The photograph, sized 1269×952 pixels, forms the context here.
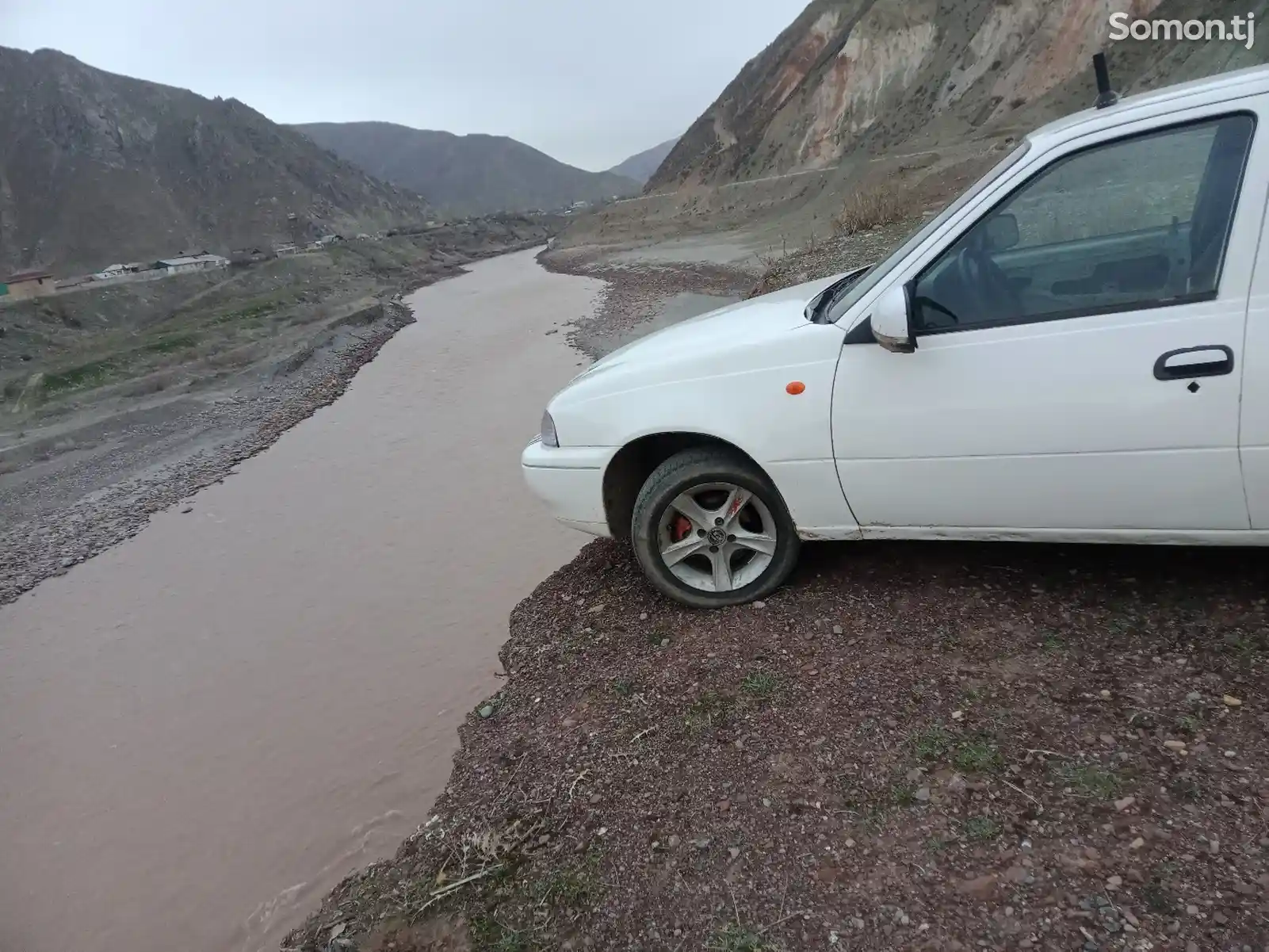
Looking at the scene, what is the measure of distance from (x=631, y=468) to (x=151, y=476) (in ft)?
34.2

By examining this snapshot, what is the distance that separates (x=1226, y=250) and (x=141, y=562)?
8930 mm

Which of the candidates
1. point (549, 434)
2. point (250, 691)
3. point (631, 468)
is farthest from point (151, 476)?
point (631, 468)

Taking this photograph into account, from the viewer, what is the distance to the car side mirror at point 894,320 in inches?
119

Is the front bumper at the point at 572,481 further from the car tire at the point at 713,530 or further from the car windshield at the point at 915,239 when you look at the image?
the car windshield at the point at 915,239

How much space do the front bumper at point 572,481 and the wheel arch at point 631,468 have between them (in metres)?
0.04

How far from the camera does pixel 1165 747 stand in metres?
2.65

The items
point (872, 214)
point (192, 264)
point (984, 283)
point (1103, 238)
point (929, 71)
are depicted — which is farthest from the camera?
point (192, 264)

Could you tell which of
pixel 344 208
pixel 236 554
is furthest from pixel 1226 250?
pixel 344 208

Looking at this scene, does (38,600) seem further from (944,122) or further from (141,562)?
(944,122)

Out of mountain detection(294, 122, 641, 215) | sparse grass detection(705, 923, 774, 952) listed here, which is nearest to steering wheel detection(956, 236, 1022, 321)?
sparse grass detection(705, 923, 774, 952)

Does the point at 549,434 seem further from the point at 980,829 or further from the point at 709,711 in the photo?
the point at 980,829

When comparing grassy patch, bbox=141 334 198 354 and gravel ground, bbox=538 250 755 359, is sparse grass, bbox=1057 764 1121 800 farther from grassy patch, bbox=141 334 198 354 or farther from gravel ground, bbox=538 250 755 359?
grassy patch, bbox=141 334 198 354

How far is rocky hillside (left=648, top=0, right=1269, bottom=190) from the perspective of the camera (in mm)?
29750

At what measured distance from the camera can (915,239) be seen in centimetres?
349
